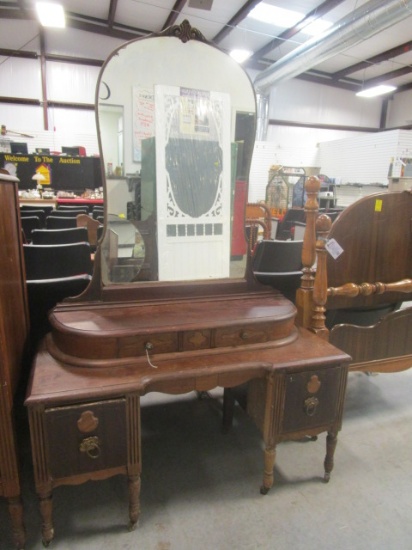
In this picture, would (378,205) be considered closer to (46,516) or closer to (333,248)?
(333,248)

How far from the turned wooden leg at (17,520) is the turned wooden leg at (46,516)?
6cm

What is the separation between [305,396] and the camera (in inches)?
53.5

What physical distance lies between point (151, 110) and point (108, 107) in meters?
0.16

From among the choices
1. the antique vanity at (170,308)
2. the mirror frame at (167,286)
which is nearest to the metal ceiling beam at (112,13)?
the mirror frame at (167,286)

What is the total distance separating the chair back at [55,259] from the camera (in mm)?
2021

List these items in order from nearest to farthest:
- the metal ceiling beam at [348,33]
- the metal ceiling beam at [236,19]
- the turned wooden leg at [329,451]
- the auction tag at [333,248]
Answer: the turned wooden leg at [329,451], the auction tag at [333,248], the metal ceiling beam at [348,33], the metal ceiling beam at [236,19]

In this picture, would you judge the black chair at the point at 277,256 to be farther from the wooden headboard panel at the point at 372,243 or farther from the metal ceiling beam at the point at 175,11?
the metal ceiling beam at the point at 175,11

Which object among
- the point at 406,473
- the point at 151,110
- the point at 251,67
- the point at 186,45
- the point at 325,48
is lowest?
the point at 406,473

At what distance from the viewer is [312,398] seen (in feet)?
4.50

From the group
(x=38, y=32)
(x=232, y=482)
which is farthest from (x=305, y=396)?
(x=38, y=32)

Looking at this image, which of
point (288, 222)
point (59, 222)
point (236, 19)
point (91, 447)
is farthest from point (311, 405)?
point (236, 19)

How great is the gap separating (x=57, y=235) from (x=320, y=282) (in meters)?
1.96

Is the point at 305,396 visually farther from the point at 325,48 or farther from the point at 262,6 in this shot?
the point at 262,6

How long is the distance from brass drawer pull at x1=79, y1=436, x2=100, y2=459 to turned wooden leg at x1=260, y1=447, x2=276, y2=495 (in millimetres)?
Answer: 626
